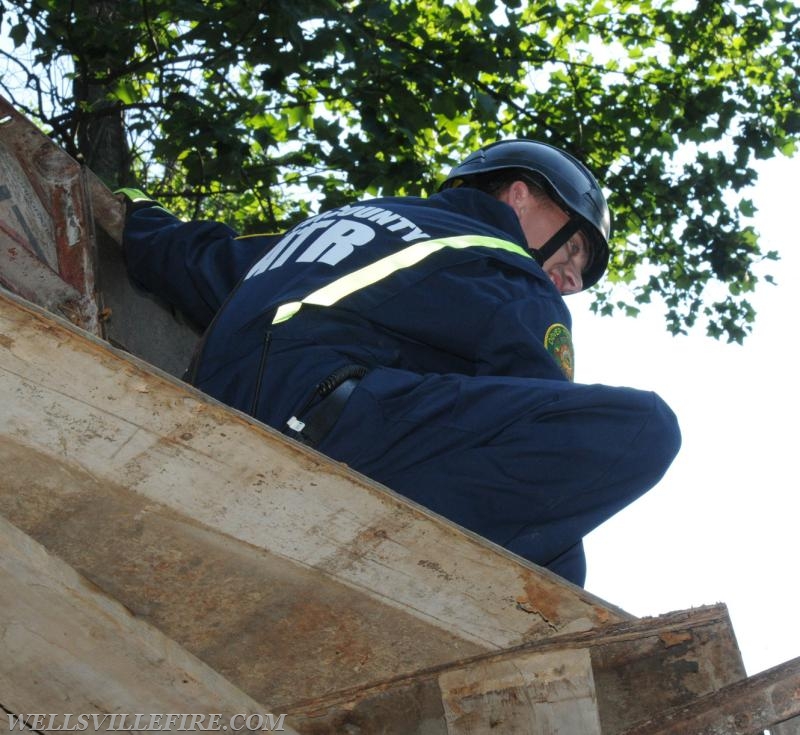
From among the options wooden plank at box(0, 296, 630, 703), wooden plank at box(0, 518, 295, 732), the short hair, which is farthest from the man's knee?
the short hair

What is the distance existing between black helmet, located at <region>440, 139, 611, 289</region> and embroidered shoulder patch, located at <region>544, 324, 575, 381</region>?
948mm

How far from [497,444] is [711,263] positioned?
6.07 m

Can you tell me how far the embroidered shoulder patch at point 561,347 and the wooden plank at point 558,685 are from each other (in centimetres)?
89

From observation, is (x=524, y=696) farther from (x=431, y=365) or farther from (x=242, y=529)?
(x=431, y=365)

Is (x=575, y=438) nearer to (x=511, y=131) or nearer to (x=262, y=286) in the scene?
(x=262, y=286)

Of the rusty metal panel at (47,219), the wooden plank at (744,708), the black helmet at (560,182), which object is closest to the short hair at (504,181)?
the black helmet at (560,182)

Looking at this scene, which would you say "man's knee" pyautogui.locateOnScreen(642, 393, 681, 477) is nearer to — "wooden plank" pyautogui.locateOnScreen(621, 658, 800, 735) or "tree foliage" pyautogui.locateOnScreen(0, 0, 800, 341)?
"wooden plank" pyautogui.locateOnScreen(621, 658, 800, 735)

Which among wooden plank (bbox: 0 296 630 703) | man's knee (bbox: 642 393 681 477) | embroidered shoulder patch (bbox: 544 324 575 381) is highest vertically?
embroidered shoulder patch (bbox: 544 324 575 381)

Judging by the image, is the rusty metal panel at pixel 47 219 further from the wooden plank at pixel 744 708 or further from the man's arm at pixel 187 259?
the wooden plank at pixel 744 708

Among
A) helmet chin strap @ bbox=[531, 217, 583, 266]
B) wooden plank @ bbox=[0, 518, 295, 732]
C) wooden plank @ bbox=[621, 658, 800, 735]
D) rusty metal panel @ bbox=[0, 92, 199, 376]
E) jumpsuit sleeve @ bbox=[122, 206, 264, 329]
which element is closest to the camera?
wooden plank @ bbox=[0, 518, 295, 732]

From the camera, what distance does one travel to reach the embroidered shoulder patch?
2.99m

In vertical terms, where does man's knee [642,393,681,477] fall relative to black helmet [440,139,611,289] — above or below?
below

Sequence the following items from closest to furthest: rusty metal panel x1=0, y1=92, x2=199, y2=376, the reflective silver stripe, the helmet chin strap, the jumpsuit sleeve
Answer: the reflective silver stripe → rusty metal panel x1=0, y1=92, x2=199, y2=376 → the jumpsuit sleeve → the helmet chin strap

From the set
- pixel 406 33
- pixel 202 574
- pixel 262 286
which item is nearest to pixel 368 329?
pixel 262 286
